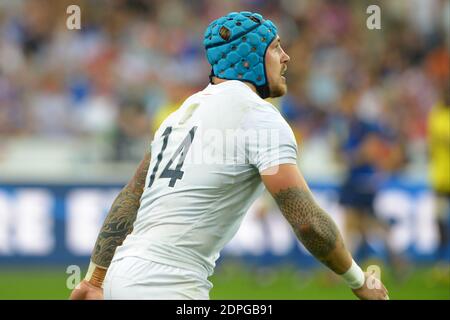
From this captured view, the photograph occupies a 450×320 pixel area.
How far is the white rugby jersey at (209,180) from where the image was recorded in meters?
4.50

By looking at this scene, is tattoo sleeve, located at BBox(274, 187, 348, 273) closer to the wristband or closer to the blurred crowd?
the wristband

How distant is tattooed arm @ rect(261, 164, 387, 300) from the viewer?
14.6 ft

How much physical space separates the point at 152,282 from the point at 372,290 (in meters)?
0.95

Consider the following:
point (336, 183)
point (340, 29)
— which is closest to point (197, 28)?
point (340, 29)

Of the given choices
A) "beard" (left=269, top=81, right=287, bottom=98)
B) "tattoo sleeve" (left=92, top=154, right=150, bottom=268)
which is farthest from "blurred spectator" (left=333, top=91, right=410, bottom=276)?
"tattoo sleeve" (left=92, top=154, right=150, bottom=268)

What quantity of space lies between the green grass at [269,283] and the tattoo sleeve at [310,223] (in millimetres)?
5888

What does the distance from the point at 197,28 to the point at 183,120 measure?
1177cm

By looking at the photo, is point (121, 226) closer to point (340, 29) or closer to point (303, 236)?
point (303, 236)

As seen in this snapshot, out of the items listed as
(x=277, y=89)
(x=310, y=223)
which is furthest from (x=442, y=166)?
(x=310, y=223)

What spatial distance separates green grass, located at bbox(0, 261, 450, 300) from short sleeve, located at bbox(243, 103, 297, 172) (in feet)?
19.5

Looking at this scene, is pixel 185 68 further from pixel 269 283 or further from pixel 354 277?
pixel 354 277

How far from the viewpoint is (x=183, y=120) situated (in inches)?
186

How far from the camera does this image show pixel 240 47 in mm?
4750

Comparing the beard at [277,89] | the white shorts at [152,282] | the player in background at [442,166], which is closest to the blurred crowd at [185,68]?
the player in background at [442,166]
